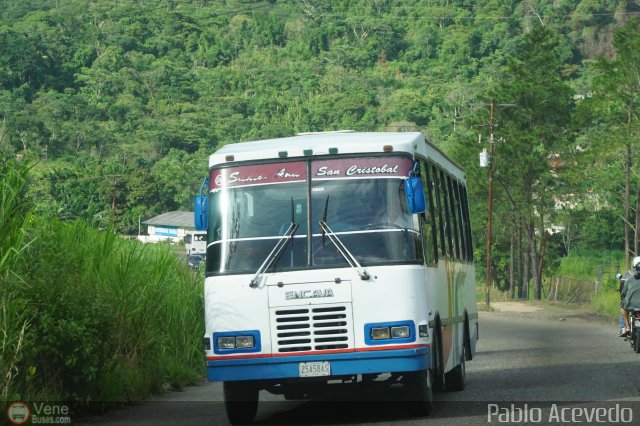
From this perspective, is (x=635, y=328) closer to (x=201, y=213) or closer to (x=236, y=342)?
(x=201, y=213)

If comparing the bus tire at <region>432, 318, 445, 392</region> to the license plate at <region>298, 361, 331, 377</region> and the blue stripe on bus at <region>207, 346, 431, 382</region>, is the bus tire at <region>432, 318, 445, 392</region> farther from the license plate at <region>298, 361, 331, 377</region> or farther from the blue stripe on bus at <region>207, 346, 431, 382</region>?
the license plate at <region>298, 361, 331, 377</region>

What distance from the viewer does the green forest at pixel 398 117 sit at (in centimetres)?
6003

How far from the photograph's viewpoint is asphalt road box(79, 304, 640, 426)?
1233cm

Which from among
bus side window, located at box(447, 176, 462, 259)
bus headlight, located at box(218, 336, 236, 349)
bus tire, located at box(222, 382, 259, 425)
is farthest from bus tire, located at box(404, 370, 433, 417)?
bus side window, located at box(447, 176, 462, 259)

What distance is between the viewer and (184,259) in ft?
66.8

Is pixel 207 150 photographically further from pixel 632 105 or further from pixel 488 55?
pixel 632 105

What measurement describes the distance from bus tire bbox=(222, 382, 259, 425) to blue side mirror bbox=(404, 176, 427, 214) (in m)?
2.26

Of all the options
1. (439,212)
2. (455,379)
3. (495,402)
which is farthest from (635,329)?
(495,402)

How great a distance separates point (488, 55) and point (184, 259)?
592ft

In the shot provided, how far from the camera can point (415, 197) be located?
481 inches

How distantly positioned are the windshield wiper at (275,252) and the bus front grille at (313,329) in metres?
0.36

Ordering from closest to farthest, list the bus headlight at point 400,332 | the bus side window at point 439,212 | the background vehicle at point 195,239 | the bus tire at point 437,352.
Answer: the bus headlight at point 400,332 < the bus tire at point 437,352 < the bus side window at point 439,212 < the background vehicle at point 195,239

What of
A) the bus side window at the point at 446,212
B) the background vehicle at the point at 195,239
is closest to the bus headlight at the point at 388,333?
the background vehicle at the point at 195,239

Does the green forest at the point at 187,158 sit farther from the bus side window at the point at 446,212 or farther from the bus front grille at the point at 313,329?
the bus side window at the point at 446,212
